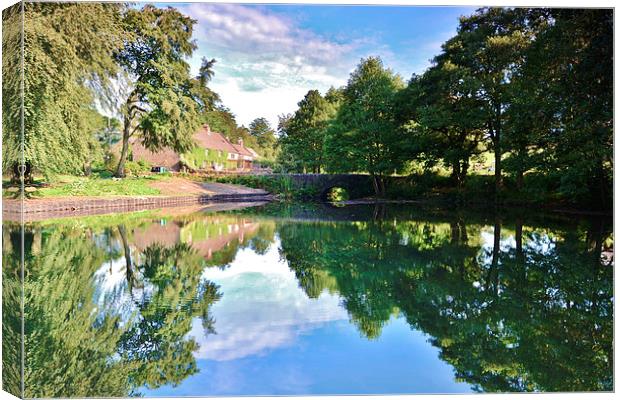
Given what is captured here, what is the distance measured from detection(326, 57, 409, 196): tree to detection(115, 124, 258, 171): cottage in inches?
368

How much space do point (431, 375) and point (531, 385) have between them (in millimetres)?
545

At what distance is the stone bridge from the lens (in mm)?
22312

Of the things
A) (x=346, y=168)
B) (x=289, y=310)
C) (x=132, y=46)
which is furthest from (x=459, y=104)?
(x=289, y=310)

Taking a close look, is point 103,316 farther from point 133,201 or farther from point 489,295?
point 133,201

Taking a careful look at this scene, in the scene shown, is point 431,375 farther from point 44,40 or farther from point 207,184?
point 207,184

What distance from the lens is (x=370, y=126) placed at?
1933cm

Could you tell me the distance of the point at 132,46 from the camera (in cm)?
1738

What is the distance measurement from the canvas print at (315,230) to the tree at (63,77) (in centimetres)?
6

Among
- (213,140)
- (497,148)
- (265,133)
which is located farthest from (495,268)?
(213,140)

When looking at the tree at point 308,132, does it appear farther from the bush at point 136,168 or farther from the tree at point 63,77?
the tree at point 63,77

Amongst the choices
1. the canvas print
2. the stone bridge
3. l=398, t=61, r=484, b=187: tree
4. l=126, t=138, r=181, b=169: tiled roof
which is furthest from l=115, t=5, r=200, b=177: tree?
l=398, t=61, r=484, b=187: tree

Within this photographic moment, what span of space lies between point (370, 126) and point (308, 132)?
4.97m

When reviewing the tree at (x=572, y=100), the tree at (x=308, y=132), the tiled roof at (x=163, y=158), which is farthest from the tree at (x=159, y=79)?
the tree at (x=572, y=100)

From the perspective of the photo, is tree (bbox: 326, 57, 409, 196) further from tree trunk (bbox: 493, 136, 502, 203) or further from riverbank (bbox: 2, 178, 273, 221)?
riverbank (bbox: 2, 178, 273, 221)
